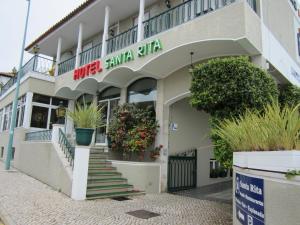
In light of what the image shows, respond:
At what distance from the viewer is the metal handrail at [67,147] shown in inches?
356

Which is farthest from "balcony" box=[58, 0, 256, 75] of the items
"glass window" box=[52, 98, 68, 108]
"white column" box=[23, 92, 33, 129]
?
"white column" box=[23, 92, 33, 129]

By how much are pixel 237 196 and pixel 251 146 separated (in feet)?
3.14

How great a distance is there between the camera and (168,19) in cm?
1063

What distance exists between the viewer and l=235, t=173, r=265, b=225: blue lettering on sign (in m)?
3.47

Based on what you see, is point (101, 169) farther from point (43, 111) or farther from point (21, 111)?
point (21, 111)

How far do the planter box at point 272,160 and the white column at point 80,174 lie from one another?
18.0ft

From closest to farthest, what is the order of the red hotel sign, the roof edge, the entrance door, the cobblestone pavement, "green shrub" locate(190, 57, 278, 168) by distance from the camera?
the cobblestone pavement, "green shrub" locate(190, 57, 278, 168), the red hotel sign, the roof edge, the entrance door

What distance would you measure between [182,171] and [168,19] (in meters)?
6.45

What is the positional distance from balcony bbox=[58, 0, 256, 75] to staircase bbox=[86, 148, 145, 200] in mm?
5652

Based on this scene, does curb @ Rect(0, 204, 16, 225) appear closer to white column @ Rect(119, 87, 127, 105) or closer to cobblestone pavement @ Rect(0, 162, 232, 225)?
cobblestone pavement @ Rect(0, 162, 232, 225)

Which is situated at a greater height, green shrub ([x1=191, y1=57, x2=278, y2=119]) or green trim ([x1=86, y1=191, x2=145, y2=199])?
green shrub ([x1=191, y1=57, x2=278, y2=119])

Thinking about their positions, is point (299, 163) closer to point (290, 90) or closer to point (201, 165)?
point (290, 90)

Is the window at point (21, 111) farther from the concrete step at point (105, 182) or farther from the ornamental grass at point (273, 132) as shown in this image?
the ornamental grass at point (273, 132)

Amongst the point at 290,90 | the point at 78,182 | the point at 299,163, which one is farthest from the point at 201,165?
the point at 299,163
